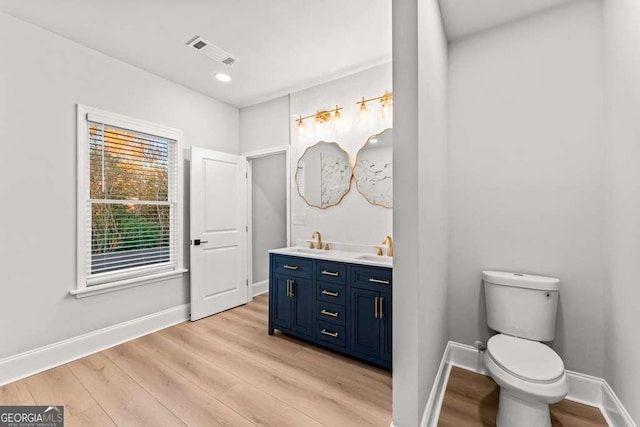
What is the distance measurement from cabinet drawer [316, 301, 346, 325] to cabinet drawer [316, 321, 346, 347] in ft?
0.15

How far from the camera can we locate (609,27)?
1690mm

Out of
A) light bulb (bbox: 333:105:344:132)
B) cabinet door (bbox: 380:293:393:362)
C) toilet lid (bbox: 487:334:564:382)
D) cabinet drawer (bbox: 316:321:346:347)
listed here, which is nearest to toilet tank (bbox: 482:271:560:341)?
toilet lid (bbox: 487:334:564:382)

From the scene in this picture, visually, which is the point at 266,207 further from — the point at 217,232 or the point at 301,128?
the point at 301,128

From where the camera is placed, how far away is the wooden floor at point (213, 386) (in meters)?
1.71

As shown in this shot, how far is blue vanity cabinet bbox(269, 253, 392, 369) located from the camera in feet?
7.29

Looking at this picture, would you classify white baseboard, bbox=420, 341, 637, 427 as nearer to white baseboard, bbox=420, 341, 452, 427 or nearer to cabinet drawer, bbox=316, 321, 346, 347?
white baseboard, bbox=420, 341, 452, 427

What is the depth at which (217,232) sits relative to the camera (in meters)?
3.53

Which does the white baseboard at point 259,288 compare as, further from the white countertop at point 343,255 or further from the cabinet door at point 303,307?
the cabinet door at point 303,307

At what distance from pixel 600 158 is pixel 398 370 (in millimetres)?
1878

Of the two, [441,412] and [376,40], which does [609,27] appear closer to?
[376,40]

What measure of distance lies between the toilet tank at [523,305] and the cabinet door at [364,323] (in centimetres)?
83

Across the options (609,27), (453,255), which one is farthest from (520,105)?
(453,255)

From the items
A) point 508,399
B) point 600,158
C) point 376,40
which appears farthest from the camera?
point 376,40

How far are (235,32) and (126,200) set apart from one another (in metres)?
1.97
